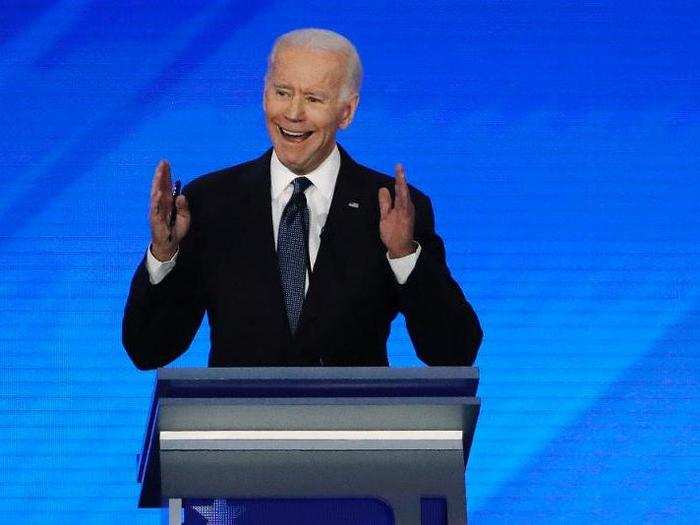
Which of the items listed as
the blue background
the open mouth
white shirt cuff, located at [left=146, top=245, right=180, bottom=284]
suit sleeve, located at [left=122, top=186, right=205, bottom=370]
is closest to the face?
the open mouth

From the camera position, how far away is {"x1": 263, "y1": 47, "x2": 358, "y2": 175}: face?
9.55 ft

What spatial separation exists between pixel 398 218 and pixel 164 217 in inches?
14.3

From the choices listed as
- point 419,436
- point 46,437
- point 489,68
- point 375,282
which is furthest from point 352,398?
point 489,68

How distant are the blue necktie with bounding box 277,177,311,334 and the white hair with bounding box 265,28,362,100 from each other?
8.8 inches

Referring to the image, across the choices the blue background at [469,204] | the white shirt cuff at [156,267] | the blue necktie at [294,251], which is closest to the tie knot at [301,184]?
the blue necktie at [294,251]

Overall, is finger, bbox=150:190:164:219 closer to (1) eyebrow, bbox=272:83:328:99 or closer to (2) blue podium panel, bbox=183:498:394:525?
(1) eyebrow, bbox=272:83:328:99

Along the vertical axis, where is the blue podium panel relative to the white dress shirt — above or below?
below

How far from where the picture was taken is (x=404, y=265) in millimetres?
2639

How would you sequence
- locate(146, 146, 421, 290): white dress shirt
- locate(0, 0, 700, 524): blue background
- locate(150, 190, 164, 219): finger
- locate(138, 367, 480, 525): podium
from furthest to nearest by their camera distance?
locate(0, 0, 700, 524): blue background, locate(146, 146, 421, 290): white dress shirt, locate(150, 190, 164, 219): finger, locate(138, 367, 480, 525): podium

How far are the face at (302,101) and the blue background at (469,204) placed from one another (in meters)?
1.13

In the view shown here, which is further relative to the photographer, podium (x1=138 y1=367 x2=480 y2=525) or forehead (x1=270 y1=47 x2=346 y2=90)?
forehead (x1=270 y1=47 x2=346 y2=90)

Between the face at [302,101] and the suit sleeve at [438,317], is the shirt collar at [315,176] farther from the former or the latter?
the suit sleeve at [438,317]

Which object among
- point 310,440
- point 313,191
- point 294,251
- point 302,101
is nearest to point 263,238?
point 294,251

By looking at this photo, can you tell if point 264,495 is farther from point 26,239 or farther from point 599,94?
point 599,94
